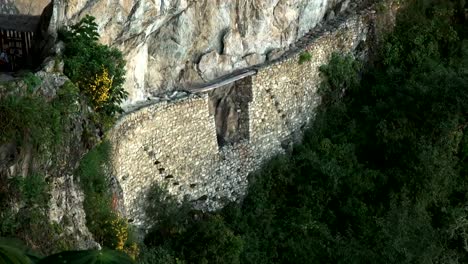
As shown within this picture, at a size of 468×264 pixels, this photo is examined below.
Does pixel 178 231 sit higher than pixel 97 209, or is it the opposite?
pixel 97 209

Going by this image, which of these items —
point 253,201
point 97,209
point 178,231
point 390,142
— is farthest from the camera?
point 390,142

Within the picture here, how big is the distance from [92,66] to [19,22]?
1.99 m

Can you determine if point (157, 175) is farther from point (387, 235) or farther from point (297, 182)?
point (387, 235)

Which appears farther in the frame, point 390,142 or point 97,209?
point 390,142

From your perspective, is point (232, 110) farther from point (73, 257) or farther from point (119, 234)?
point (73, 257)

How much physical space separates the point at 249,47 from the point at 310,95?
81.9 inches

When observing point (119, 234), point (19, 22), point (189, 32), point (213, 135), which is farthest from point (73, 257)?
point (213, 135)

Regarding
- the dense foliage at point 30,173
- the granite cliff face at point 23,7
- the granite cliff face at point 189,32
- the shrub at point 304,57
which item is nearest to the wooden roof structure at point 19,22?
the granite cliff face at point 23,7

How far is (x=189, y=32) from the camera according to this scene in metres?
12.5

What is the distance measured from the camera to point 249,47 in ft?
45.8

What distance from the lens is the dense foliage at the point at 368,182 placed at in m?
12.4

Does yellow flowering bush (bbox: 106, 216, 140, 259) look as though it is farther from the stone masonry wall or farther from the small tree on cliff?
the small tree on cliff

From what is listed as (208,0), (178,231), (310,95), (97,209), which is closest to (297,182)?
(310,95)

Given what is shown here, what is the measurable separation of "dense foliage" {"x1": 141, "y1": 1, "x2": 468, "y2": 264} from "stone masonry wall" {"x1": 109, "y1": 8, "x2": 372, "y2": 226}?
37cm
